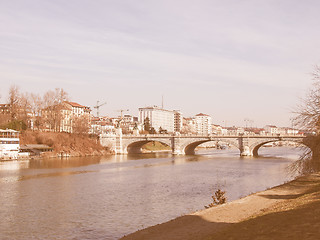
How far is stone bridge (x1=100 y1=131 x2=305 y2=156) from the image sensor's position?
9019 cm

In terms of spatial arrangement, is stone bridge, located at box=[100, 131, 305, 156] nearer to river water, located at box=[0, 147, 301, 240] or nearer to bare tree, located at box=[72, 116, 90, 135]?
bare tree, located at box=[72, 116, 90, 135]

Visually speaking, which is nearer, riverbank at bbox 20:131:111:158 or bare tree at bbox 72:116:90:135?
riverbank at bbox 20:131:111:158

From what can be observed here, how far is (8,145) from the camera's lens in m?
75.5

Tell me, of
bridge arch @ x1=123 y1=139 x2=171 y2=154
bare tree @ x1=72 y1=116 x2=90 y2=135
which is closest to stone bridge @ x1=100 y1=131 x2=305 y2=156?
bridge arch @ x1=123 y1=139 x2=171 y2=154

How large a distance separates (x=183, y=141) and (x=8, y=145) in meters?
43.2

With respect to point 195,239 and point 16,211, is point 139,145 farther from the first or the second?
point 195,239

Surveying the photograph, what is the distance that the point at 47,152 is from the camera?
84.3 meters

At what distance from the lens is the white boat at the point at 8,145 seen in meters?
74.3

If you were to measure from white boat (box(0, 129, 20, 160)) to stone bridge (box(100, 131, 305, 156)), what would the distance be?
1236 inches

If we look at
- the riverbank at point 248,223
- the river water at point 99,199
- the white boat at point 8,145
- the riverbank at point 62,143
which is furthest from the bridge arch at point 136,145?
the riverbank at point 248,223

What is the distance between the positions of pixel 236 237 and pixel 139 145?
101488mm

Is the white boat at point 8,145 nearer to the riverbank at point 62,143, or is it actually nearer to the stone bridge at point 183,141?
the riverbank at point 62,143

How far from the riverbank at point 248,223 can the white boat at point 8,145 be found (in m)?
60.8

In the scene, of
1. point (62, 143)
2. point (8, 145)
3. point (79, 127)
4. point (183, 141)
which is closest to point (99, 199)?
point (8, 145)
